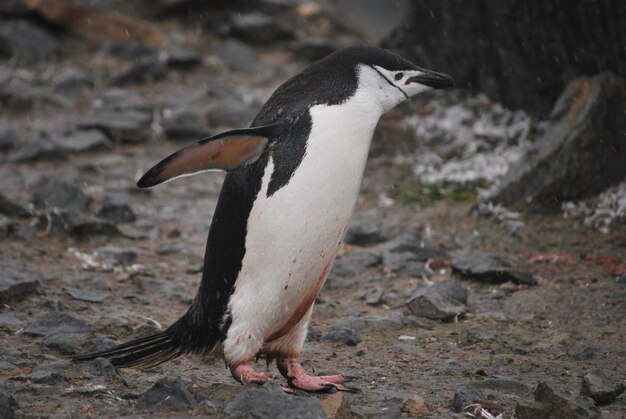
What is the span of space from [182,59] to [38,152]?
262 centimetres

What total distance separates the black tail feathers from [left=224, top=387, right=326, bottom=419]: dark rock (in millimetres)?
735

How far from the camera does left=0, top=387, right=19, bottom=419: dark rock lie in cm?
280

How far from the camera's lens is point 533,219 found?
5.56m

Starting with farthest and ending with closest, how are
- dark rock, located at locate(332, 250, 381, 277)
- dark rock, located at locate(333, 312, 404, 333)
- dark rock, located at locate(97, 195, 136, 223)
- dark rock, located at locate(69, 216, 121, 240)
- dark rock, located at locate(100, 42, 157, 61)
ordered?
dark rock, located at locate(100, 42, 157, 61), dark rock, located at locate(97, 195, 136, 223), dark rock, located at locate(69, 216, 121, 240), dark rock, located at locate(332, 250, 381, 277), dark rock, located at locate(333, 312, 404, 333)

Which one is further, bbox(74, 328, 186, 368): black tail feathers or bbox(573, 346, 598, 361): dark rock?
bbox(573, 346, 598, 361): dark rock

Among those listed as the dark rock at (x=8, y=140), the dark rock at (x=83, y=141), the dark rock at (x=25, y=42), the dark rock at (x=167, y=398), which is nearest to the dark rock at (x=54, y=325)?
the dark rock at (x=167, y=398)

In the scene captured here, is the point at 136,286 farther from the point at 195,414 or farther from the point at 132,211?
the point at 195,414

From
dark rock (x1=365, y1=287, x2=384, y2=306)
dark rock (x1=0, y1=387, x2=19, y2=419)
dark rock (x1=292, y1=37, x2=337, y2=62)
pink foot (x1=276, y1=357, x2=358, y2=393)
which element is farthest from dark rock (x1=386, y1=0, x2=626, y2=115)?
dark rock (x1=0, y1=387, x2=19, y2=419)

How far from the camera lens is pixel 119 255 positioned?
520 centimetres

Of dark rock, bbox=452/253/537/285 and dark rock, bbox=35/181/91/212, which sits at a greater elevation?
dark rock, bbox=452/253/537/285

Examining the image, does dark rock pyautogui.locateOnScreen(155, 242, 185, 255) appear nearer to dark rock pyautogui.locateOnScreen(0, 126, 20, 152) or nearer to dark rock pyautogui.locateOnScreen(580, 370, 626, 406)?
dark rock pyautogui.locateOnScreen(0, 126, 20, 152)

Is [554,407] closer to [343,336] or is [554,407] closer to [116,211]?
[343,336]

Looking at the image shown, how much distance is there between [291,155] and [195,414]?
37.6 inches

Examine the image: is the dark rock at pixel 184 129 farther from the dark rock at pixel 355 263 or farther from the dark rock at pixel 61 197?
the dark rock at pixel 355 263
